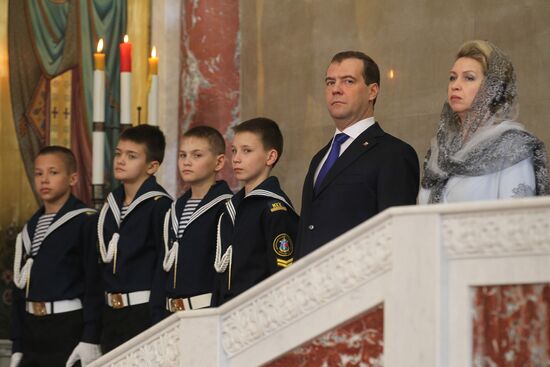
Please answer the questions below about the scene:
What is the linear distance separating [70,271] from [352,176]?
2233mm

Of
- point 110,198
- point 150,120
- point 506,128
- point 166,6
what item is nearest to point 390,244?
point 506,128

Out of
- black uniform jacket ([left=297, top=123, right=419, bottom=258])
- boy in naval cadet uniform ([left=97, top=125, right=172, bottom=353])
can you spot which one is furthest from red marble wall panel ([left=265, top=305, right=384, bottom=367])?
boy in naval cadet uniform ([left=97, top=125, right=172, bottom=353])

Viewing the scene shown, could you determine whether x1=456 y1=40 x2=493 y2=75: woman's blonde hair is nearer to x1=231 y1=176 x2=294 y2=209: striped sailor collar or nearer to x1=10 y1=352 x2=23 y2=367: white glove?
Answer: x1=231 y1=176 x2=294 y2=209: striped sailor collar

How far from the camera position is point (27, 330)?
6824mm

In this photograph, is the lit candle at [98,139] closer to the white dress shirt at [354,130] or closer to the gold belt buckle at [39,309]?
the gold belt buckle at [39,309]

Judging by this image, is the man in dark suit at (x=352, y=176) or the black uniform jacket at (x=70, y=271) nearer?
the man in dark suit at (x=352, y=176)

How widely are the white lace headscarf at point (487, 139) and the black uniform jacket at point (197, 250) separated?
1.58 m

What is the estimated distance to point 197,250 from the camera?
6.18m

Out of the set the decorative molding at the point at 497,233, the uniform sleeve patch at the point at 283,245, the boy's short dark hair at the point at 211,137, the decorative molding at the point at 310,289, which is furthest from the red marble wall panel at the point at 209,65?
the decorative molding at the point at 497,233

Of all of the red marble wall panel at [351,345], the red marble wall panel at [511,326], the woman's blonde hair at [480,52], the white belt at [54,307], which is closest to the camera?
the red marble wall panel at [511,326]

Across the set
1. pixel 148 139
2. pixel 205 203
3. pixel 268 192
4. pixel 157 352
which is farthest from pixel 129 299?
pixel 157 352

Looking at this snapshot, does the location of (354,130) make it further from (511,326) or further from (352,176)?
(511,326)

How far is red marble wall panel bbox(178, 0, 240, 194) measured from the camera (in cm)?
838

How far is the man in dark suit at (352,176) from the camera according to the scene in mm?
5230
